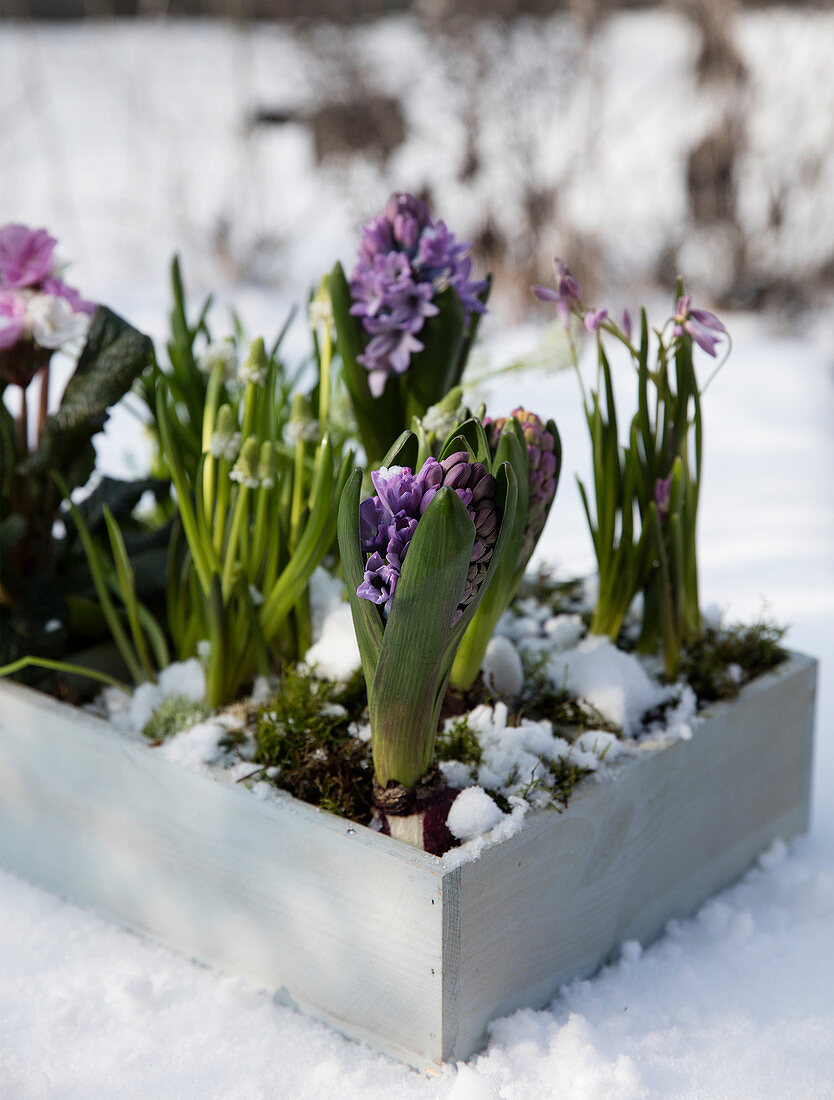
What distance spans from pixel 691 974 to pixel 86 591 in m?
0.69

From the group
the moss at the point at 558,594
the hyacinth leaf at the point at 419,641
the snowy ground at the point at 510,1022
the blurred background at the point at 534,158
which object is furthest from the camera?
the blurred background at the point at 534,158

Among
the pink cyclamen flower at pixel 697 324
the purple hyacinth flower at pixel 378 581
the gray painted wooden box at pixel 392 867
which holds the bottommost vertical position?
the gray painted wooden box at pixel 392 867

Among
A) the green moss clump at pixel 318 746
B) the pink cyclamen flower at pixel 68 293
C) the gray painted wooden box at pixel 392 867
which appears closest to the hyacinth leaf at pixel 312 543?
the green moss clump at pixel 318 746

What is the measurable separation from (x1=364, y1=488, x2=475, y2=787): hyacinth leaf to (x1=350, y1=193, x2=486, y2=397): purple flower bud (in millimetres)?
320

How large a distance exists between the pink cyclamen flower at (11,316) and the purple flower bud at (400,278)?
1.01 feet

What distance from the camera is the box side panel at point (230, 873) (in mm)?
793

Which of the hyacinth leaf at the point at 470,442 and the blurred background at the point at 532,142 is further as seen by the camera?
the blurred background at the point at 532,142

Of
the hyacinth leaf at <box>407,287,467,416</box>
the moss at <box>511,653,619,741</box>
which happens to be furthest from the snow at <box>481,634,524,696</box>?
the hyacinth leaf at <box>407,287,467,416</box>

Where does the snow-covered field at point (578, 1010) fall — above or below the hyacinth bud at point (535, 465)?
below

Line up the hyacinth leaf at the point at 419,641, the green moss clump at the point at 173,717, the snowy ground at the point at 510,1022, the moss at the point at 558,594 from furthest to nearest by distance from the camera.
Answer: the moss at the point at 558,594, the green moss clump at the point at 173,717, the snowy ground at the point at 510,1022, the hyacinth leaf at the point at 419,641

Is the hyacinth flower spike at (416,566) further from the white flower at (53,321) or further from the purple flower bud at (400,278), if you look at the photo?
the white flower at (53,321)

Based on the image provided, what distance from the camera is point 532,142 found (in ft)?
12.1

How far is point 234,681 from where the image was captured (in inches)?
42.0

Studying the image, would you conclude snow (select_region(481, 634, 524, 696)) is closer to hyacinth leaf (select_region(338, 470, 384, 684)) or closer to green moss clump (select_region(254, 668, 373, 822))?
green moss clump (select_region(254, 668, 373, 822))
